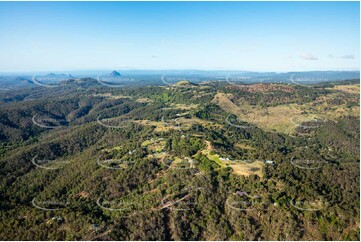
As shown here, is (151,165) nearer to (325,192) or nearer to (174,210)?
(174,210)

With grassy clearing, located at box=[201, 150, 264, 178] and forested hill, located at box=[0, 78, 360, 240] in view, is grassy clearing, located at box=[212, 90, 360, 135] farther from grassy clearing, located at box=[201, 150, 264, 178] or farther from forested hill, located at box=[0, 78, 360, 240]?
grassy clearing, located at box=[201, 150, 264, 178]

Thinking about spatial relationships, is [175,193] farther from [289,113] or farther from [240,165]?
[289,113]

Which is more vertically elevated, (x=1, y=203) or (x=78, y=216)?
(x=78, y=216)

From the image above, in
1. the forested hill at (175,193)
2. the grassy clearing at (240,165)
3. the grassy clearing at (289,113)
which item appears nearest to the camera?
the forested hill at (175,193)

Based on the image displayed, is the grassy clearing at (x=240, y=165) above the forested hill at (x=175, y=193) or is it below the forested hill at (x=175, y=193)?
above

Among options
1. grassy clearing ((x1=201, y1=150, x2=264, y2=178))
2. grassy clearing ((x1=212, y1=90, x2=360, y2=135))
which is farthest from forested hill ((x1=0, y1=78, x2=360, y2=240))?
grassy clearing ((x1=212, y1=90, x2=360, y2=135))

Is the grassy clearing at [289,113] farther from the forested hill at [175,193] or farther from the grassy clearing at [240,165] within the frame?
the grassy clearing at [240,165]

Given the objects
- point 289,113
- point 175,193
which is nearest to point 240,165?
point 175,193

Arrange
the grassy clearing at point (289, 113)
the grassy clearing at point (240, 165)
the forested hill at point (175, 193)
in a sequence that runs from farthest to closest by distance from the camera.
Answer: the grassy clearing at point (289, 113)
the grassy clearing at point (240, 165)
the forested hill at point (175, 193)

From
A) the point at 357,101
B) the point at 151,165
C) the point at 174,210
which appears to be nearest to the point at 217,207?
the point at 174,210

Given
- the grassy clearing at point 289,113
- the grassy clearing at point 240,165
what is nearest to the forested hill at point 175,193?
the grassy clearing at point 240,165

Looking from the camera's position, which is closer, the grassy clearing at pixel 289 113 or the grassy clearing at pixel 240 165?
the grassy clearing at pixel 240 165
